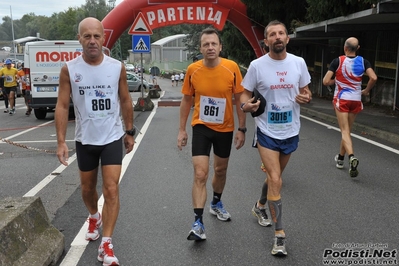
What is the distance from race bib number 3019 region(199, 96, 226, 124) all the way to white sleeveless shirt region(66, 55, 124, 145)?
0.96 m

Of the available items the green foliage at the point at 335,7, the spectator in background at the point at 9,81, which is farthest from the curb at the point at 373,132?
the spectator in background at the point at 9,81

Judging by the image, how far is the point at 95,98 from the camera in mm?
4234

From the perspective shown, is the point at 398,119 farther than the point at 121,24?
No

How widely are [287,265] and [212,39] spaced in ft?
7.13

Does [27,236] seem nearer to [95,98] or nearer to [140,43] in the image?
[95,98]

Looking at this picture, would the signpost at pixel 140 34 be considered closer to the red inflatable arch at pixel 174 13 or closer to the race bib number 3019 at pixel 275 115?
the red inflatable arch at pixel 174 13

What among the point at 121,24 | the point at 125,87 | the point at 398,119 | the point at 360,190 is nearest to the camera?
the point at 125,87

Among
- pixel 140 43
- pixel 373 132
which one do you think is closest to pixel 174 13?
pixel 140 43

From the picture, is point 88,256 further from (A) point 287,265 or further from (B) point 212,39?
(B) point 212,39

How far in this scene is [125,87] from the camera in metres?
4.43

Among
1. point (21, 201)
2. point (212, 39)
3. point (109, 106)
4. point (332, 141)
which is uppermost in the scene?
point (212, 39)

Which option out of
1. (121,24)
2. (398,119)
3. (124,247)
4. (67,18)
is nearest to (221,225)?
(124,247)

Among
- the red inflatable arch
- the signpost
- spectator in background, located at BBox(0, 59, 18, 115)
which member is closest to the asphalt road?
the signpost

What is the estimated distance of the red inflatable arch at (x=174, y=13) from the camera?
765 inches
